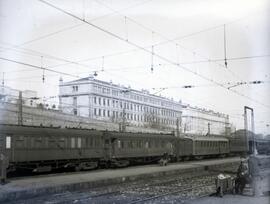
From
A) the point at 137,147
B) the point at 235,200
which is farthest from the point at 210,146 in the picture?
the point at 235,200

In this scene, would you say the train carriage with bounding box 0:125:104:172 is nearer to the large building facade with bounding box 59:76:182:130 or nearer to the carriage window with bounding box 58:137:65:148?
the carriage window with bounding box 58:137:65:148

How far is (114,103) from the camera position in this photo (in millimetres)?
48031

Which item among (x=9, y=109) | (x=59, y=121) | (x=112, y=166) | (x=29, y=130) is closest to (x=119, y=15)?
(x=29, y=130)

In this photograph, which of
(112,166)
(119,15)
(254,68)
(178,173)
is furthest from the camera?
(112,166)

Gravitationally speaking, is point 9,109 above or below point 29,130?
above

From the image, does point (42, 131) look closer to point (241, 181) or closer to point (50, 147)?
point (50, 147)

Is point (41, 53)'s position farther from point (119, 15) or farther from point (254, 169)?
point (254, 169)

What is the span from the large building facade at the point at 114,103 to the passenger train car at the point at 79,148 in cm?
440

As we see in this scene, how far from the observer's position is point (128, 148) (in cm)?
2978

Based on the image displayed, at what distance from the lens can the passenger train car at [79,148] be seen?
66.2ft

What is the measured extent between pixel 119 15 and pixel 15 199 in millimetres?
7119

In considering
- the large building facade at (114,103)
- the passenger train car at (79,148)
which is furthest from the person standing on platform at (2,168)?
the large building facade at (114,103)

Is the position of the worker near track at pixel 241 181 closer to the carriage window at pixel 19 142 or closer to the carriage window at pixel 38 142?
the carriage window at pixel 19 142

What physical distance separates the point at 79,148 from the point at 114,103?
23665 millimetres
